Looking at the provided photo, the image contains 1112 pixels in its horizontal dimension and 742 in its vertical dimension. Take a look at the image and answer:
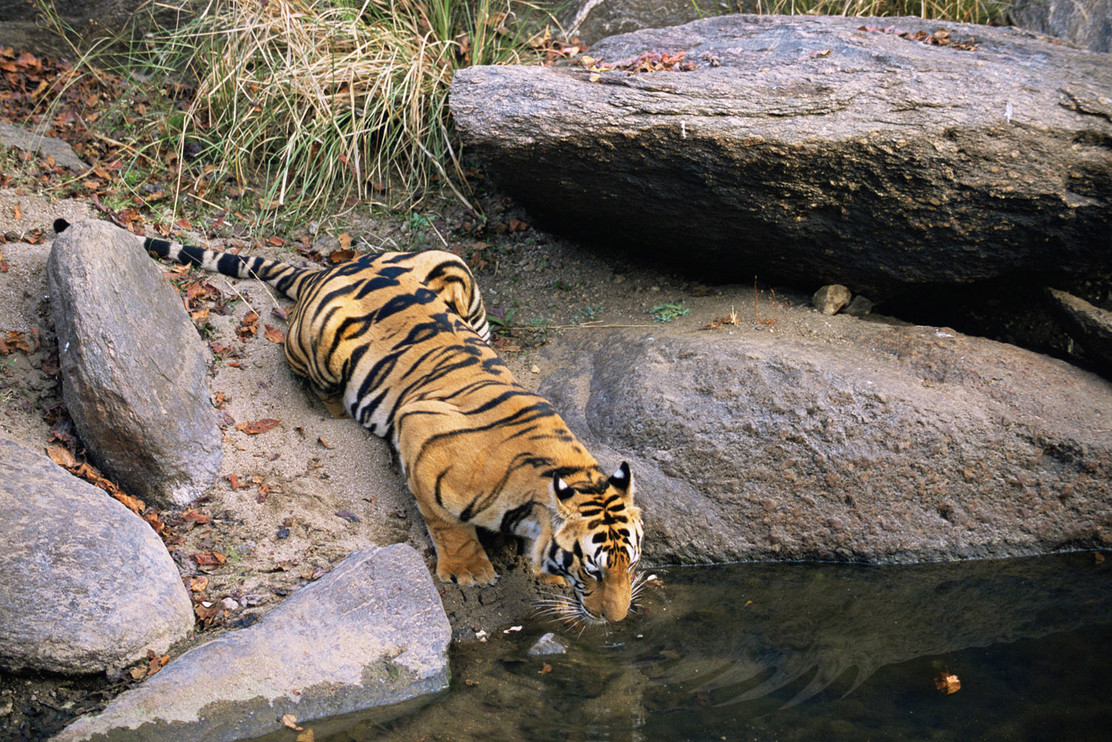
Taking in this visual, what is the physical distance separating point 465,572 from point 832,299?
2887 millimetres

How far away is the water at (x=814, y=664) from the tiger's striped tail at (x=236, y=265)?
2709mm

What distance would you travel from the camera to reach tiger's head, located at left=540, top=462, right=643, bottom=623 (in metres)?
3.71

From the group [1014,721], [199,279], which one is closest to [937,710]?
[1014,721]

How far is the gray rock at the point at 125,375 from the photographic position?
4066 mm

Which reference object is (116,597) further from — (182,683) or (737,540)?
(737,540)

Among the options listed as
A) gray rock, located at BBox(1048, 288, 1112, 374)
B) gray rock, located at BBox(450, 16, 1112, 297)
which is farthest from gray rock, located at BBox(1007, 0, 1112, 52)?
gray rock, located at BBox(1048, 288, 1112, 374)

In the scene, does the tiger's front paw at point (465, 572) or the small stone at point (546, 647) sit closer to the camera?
the small stone at point (546, 647)

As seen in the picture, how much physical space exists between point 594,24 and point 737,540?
4730mm

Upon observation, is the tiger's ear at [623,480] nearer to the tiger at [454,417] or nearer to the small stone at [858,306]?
Result: the tiger at [454,417]

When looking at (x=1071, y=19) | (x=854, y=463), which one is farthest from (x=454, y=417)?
(x=1071, y=19)

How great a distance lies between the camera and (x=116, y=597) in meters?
3.48

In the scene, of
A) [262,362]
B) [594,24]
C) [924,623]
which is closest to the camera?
[924,623]

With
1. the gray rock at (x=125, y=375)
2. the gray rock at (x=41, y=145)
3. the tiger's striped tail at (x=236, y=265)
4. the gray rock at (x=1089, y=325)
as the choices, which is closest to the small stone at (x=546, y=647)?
the gray rock at (x=125, y=375)

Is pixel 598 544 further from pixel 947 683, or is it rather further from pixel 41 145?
pixel 41 145
